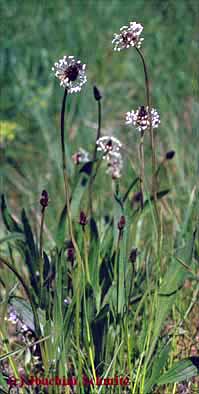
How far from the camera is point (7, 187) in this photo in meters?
3.39

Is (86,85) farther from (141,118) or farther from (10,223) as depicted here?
(141,118)

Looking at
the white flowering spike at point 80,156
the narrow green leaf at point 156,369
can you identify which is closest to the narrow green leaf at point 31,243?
the white flowering spike at point 80,156

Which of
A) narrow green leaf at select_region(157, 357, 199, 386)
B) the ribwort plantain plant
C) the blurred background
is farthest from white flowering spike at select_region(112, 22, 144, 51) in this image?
the blurred background

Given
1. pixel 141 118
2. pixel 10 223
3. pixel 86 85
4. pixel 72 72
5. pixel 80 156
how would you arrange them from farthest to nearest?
pixel 86 85
pixel 80 156
pixel 10 223
pixel 141 118
pixel 72 72

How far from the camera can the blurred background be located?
10.6ft

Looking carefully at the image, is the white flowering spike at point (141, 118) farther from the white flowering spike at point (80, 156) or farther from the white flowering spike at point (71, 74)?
the white flowering spike at point (80, 156)

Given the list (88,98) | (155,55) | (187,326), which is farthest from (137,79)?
(187,326)

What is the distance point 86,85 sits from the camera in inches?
151

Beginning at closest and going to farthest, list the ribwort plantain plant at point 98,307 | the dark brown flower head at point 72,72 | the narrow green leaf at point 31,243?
the dark brown flower head at point 72,72 → the ribwort plantain plant at point 98,307 → the narrow green leaf at point 31,243

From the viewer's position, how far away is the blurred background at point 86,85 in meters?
3.24

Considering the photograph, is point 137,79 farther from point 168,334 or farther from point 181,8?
point 168,334

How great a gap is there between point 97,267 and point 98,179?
1095 mm

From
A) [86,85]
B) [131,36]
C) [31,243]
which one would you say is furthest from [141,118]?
[86,85]

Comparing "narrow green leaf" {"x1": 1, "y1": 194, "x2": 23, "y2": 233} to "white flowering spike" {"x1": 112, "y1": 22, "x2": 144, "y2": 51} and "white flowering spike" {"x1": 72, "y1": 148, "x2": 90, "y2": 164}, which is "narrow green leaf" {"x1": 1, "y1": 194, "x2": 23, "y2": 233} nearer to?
"white flowering spike" {"x1": 72, "y1": 148, "x2": 90, "y2": 164}
